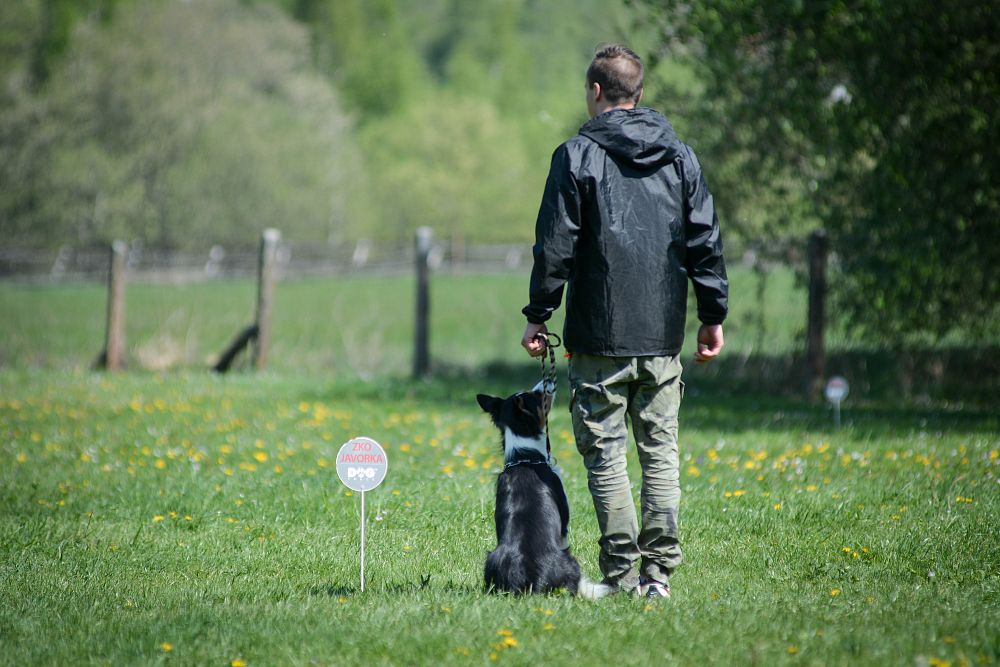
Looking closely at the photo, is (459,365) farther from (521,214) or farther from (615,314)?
(521,214)

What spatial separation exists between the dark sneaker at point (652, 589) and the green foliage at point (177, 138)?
36693 millimetres

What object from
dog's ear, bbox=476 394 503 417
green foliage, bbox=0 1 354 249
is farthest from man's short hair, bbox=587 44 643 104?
green foliage, bbox=0 1 354 249

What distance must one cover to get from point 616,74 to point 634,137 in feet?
0.97

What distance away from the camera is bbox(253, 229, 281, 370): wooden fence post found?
46.0 ft

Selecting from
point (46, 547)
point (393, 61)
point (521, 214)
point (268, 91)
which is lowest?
point (46, 547)

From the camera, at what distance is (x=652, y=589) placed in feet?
15.2

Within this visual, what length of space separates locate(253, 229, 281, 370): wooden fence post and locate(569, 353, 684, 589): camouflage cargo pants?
393 inches

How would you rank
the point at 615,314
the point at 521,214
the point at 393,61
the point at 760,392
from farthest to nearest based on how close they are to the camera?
1. the point at 393,61
2. the point at 521,214
3. the point at 760,392
4. the point at 615,314

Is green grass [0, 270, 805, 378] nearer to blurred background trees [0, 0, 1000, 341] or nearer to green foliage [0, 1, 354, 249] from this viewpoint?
blurred background trees [0, 0, 1000, 341]

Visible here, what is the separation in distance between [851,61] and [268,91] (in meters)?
42.0

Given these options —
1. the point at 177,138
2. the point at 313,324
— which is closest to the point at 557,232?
the point at 313,324

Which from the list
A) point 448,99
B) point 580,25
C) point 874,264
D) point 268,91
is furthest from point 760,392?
point 448,99

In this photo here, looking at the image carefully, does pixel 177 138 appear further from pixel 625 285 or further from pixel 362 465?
pixel 625 285

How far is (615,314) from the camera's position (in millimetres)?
4383
